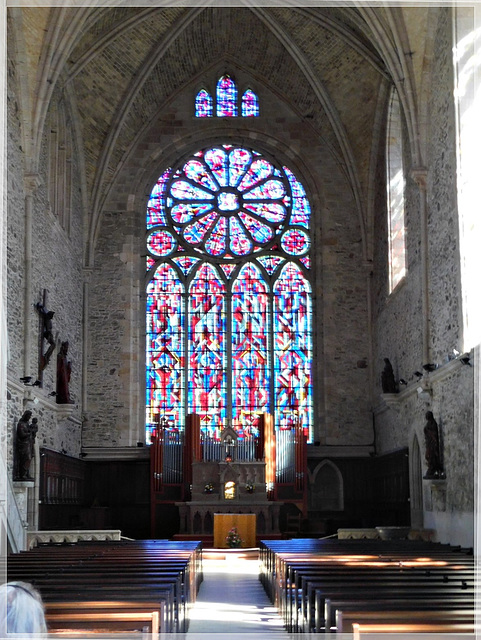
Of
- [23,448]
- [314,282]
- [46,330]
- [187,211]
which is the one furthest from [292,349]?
[23,448]

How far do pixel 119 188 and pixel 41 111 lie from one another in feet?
24.1

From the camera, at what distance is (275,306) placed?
27875 mm

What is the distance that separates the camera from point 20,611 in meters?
4.22

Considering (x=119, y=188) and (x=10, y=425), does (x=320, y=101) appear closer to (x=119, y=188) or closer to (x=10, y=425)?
(x=119, y=188)

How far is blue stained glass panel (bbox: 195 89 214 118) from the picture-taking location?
28.5m

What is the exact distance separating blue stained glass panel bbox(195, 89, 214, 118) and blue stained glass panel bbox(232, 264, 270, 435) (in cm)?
472

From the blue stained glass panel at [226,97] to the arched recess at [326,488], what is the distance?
10677 mm

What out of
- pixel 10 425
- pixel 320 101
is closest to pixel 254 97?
pixel 320 101

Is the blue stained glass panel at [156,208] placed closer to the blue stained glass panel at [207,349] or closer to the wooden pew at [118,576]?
the blue stained glass panel at [207,349]

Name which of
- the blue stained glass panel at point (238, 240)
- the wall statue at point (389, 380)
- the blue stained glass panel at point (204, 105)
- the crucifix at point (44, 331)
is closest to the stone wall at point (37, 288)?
the crucifix at point (44, 331)

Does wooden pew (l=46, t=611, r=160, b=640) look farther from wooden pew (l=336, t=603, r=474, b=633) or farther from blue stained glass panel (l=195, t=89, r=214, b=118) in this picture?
blue stained glass panel (l=195, t=89, r=214, b=118)

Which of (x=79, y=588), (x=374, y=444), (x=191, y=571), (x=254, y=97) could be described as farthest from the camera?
(x=254, y=97)

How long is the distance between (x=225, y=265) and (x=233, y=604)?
1546cm

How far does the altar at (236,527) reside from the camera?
22.0m
